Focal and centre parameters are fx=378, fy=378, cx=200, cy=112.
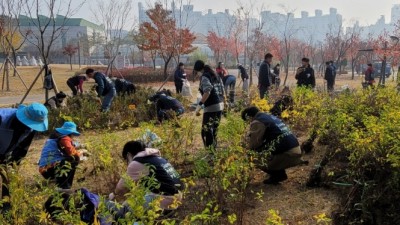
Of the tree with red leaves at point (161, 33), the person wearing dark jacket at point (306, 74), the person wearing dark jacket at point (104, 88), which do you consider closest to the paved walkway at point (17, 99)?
the person wearing dark jacket at point (104, 88)

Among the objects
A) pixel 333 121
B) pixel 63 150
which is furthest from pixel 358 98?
pixel 63 150

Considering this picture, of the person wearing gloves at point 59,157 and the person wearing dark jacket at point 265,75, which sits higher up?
the person wearing dark jacket at point 265,75

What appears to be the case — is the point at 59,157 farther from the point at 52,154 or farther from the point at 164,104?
the point at 164,104

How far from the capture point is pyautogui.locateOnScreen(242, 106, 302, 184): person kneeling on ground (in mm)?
3875

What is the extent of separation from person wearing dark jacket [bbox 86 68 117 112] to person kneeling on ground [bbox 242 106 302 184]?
3954 millimetres

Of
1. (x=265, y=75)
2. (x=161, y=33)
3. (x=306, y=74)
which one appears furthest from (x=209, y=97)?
(x=161, y=33)

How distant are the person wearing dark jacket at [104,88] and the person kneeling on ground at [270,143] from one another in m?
3.95

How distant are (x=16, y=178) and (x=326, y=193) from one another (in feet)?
9.29

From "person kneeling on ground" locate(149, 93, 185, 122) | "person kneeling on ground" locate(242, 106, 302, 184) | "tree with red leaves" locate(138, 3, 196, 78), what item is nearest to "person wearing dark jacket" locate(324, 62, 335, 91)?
"person kneeling on ground" locate(149, 93, 185, 122)

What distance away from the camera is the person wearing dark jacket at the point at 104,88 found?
7184 mm

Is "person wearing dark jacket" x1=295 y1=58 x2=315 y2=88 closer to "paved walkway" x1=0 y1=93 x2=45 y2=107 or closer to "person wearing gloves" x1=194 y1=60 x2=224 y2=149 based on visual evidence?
"person wearing gloves" x1=194 y1=60 x2=224 y2=149

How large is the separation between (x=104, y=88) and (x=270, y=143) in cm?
450

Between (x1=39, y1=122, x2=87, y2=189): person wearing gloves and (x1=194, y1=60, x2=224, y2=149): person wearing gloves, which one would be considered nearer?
(x1=39, y1=122, x2=87, y2=189): person wearing gloves

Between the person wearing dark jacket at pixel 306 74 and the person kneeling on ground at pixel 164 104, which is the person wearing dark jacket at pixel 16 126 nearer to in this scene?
the person kneeling on ground at pixel 164 104
